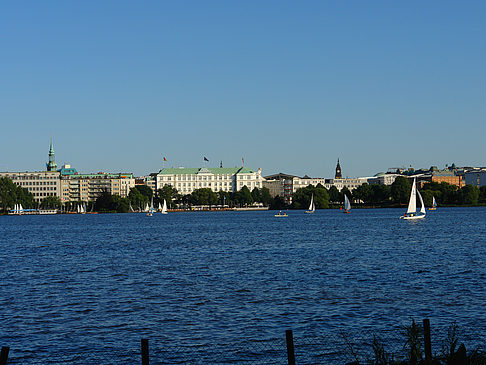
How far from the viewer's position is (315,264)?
5278cm

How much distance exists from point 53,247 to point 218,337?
57.1 metres

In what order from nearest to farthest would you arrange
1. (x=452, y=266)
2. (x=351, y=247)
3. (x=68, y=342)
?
(x=68, y=342) < (x=452, y=266) < (x=351, y=247)

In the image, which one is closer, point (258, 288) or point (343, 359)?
point (343, 359)

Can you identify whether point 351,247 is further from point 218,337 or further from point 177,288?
point 218,337

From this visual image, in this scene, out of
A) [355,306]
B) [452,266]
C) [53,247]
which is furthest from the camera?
[53,247]

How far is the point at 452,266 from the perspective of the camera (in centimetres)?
4953

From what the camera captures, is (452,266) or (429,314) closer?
(429,314)

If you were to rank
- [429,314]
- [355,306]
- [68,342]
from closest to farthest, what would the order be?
[68,342] → [429,314] → [355,306]

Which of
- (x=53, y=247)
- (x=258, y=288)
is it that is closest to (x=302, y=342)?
(x=258, y=288)

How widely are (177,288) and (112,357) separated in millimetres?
15875

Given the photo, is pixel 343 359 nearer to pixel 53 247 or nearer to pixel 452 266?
pixel 452 266

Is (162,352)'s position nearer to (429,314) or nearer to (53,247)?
(429,314)

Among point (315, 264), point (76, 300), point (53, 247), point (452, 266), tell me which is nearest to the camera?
point (76, 300)

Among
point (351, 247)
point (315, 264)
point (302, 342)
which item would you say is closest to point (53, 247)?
point (351, 247)
